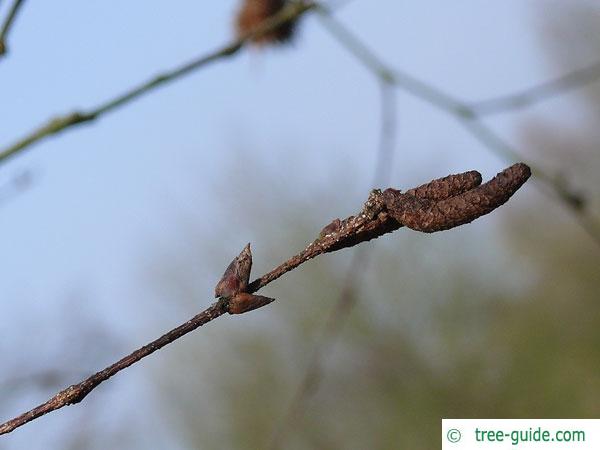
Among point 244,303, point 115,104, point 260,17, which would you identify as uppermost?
point 260,17

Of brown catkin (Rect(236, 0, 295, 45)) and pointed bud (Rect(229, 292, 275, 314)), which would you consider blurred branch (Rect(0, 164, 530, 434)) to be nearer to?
pointed bud (Rect(229, 292, 275, 314))

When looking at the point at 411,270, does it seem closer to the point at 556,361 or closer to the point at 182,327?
the point at 556,361

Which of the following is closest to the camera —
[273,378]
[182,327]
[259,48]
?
[182,327]

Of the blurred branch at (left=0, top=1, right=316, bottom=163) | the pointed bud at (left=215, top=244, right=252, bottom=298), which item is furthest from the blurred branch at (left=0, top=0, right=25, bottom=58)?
Answer: the pointed bud at (left=215, top=244, right=252, bottom=298)

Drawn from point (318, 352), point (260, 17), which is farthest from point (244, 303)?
point (260, 17)

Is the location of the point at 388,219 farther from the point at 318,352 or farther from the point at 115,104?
the point at 318,352

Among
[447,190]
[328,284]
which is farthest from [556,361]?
[447,190]

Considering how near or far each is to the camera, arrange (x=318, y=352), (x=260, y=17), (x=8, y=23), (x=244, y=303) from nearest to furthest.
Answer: (x=244, y=303)
(x=8, y=23)
(x=318, y=352)
(x=260, y=17)
